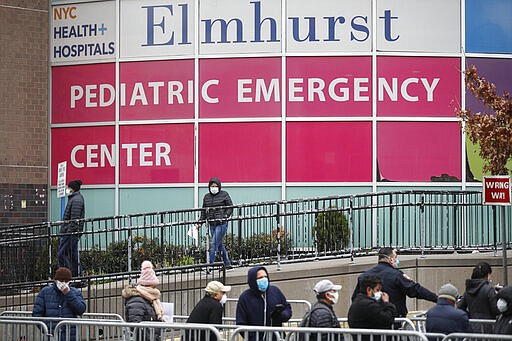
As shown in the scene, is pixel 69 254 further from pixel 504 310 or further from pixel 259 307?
pixel 504 310

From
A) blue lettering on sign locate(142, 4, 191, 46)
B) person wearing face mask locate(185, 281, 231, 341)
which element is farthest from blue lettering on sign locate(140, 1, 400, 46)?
person wearing face mask locate(185, 281, 231, 341)

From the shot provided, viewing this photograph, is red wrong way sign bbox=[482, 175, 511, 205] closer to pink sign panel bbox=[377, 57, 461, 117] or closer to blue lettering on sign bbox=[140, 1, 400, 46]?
pink sign panel bbox=[377, 57, 461, 117]

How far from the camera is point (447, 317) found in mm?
11812

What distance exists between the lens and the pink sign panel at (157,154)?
23094mm

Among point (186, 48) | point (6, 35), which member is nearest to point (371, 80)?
point (186, 48)

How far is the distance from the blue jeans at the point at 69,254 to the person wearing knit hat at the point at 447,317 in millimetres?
8771

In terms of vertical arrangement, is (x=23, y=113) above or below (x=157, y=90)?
below

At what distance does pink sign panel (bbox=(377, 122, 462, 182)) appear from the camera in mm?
22453

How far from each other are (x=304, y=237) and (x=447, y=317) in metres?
8.59

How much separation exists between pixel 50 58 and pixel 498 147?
10.1 metres

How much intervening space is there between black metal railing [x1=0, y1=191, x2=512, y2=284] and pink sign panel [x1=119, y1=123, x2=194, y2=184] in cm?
186

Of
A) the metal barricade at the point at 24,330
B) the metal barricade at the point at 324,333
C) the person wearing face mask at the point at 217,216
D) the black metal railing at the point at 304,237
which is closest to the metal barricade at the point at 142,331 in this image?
the metal barricade at the point at 24,330

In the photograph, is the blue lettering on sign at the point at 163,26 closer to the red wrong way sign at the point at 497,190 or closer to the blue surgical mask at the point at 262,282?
the red wrong way sign at the point at 497,190

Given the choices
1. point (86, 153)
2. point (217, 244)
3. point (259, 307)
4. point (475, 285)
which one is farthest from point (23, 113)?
point (475, 285)
